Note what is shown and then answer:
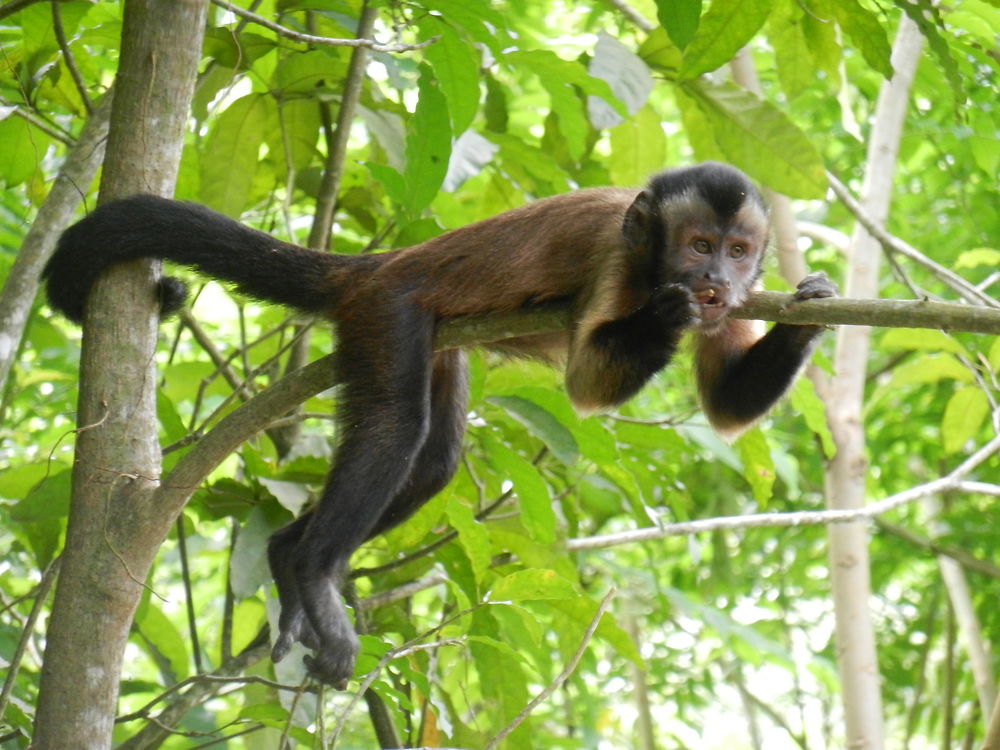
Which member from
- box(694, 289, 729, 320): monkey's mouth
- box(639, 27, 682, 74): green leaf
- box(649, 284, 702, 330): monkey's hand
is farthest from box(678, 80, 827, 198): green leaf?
box(649, 284, 702, 330): monkey's hand

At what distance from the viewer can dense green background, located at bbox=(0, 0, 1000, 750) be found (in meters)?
4.10

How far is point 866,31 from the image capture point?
12.4 ft

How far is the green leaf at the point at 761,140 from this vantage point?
5137mm

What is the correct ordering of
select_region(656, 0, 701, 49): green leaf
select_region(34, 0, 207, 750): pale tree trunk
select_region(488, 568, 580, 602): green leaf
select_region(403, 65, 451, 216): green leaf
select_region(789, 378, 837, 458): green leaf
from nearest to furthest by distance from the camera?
select_region(34, 0, 207, 750): pale tree trunk
select_region(656, 0, 701, 49): green leaf
select_region(488, 568, 580, 602): green leaf
select_region(403, 65, 451, 216): green leaf
select_region(789, 378, 837, 458): green leaf

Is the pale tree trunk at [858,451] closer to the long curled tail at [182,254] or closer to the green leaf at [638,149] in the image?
the green leaf at [638,149]

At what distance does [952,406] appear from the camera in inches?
231

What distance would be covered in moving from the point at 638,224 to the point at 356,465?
157cm

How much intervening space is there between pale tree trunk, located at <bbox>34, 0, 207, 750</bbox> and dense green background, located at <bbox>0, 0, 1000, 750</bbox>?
409 millimetres

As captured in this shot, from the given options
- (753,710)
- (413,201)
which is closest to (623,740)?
(753,710)

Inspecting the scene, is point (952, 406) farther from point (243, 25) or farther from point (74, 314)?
point (74, 314)

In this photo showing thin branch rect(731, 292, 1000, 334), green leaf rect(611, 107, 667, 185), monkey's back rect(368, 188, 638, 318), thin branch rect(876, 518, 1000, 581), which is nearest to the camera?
thin branch rect(731, 292, 1000, 334)

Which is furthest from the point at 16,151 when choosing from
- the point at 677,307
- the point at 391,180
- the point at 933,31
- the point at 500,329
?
the point at 933,31

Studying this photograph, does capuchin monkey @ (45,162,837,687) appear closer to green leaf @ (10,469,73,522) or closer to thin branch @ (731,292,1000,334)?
green leaf @ (10,469,73,522)

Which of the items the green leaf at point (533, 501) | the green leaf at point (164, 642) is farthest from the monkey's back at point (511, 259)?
the green leaf at point (164, 642)
